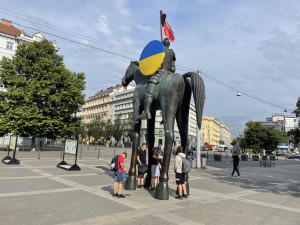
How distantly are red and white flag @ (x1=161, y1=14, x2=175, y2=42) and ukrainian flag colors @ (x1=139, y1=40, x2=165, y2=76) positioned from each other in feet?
4.17

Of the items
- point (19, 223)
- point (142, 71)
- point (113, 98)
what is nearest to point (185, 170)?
point (142, 71)

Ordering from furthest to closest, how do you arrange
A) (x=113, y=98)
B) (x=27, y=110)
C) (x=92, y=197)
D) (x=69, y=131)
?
(x=113, y=98), (x=69, y=131), (x=27, y=110), (x=92, y=197)

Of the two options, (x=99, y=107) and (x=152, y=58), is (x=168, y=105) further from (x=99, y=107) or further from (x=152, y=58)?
(x=99, y=107)

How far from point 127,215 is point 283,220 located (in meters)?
3.68

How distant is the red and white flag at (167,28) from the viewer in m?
9.26

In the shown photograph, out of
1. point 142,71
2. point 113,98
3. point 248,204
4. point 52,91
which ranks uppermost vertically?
point 113,98

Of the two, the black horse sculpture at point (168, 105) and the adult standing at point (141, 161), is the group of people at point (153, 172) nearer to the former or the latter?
the adult standing at point (141, 161)

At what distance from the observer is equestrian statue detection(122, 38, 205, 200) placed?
7387 millimetres

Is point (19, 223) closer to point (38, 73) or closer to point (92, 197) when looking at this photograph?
point (92, 197)

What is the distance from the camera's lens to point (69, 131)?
27.8m

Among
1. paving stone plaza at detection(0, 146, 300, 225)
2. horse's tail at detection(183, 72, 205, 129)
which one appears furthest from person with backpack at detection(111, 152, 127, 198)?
horse's tail at detection(183, 72, 205, 129)

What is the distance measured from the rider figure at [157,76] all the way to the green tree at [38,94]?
2029cm

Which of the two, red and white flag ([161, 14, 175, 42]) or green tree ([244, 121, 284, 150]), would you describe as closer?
red and white flag ([161, 14, 175, 42])

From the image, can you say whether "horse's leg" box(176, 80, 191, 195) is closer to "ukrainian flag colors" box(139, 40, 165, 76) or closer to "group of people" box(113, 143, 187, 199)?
"group of people" box(113, 143, 187, 199)
